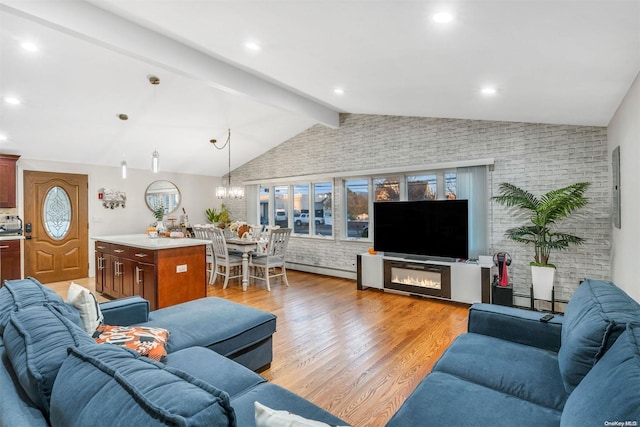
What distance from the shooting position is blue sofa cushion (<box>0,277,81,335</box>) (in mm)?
1533

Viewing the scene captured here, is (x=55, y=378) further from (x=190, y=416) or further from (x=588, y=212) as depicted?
(x=588, y=212)

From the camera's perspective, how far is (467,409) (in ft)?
4.58

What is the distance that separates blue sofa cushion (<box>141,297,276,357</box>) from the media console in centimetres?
291

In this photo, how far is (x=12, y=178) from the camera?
5.51 metres

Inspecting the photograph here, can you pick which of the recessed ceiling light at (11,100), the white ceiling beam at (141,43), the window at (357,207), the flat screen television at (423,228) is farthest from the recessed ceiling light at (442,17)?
the recessed ceiling light at (11,100)

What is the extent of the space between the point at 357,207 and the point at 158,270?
3.67 m

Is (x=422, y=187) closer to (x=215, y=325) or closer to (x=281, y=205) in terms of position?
(x=281, y=205)

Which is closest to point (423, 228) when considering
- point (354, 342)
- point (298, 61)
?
point (354, 342)

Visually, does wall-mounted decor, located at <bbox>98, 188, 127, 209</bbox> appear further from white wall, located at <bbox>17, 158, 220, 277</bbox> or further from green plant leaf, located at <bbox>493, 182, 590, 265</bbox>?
green plant leaf, located at <bbox>493, 182, 590, 265</bbox>

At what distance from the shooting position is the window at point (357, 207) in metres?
6.18

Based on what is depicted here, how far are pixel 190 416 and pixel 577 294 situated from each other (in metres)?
2.21

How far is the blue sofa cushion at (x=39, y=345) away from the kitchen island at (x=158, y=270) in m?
2.67

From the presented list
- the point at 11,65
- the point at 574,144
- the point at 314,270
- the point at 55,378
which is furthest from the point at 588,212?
the point at 11,65

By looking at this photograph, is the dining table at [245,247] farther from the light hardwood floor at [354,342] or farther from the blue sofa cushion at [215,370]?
the blue sofa cushion at [215,370]
